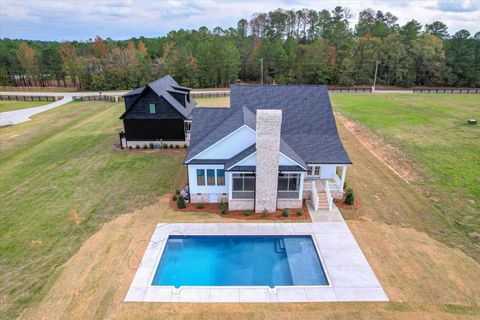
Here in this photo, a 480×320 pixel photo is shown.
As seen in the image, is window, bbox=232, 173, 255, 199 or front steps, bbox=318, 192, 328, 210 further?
front steps, bbox=318, 192, 328, 210

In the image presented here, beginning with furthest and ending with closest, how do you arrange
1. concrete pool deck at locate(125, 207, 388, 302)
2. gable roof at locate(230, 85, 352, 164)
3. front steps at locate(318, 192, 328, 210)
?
gable roof at locate(230, 85, 352, 164) → front steps at locate(318, 192, 328, 210) → concrete pool deck at locate(125, 207, 388, 302)

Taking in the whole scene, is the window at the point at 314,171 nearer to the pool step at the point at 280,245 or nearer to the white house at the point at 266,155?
the white house at the point at 266,155

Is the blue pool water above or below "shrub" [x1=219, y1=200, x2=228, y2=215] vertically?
below

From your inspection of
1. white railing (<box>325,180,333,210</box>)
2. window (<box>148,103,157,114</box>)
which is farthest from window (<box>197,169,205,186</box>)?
window (<box>148,103,157,114</box>)

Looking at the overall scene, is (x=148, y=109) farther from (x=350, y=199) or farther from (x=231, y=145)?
(x=350, y=199)

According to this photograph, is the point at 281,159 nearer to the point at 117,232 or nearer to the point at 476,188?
the point at 117,232

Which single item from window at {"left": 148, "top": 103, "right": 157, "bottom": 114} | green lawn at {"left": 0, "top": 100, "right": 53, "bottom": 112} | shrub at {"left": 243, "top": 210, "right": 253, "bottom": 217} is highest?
window at {"left": 148, "top": 103, "right": 157, "bottom": 114}

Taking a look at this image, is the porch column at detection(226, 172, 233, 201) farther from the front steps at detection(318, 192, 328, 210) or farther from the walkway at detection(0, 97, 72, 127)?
the walkway at detection(0, 97, 72, 127)

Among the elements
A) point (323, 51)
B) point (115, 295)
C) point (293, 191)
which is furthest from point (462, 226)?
point (323, 51)
